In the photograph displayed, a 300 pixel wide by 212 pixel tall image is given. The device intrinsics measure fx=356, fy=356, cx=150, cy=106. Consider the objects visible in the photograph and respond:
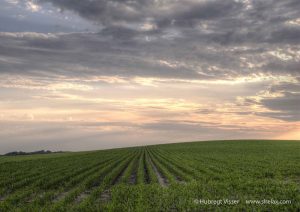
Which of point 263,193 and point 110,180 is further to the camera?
point 110,180

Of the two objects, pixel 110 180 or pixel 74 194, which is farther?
pixel 110 180

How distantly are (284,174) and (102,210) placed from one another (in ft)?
64.0

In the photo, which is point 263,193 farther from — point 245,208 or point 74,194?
point 74,194

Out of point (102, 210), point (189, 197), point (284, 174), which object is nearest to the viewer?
point (102, 210)

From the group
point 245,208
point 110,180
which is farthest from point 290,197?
point 110,180

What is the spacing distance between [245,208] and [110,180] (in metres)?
15.5

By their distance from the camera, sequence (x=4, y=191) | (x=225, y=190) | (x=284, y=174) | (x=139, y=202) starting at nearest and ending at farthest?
(x=139, y=202) → (x=225, y=190) → (x=4, y=191) → (x=284, y=174)

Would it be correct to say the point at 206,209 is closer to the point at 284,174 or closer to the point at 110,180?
the point at 110,180

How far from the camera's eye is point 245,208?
1570cm

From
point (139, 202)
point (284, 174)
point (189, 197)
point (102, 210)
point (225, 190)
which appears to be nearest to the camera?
point (102, 210)

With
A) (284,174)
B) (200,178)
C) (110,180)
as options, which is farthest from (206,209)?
(284,174)

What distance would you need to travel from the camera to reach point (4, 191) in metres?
25.2

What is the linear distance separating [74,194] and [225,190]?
912 cm

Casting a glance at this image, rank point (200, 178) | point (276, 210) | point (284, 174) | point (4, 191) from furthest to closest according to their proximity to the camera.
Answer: point (284, 174), point (200, 178), point (4, 191), point (276, 210)
